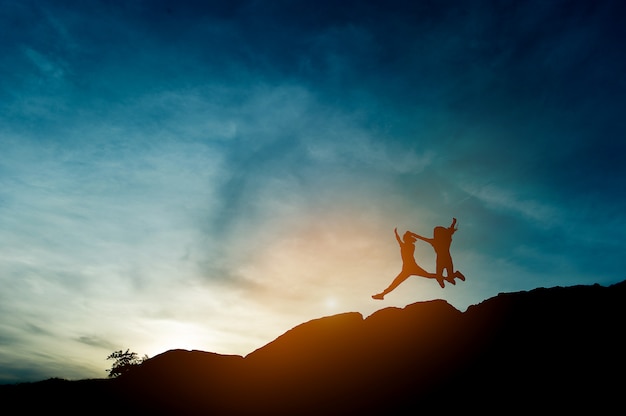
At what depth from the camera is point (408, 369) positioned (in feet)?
49.2

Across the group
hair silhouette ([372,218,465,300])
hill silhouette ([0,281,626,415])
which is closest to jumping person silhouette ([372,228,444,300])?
hair silhouette ([372,218,465,300])

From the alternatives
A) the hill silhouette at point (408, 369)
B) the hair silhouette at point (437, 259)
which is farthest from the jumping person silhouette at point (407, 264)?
the hill silhouette at point (408, 369)

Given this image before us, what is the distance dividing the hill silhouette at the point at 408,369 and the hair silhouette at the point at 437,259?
174cm

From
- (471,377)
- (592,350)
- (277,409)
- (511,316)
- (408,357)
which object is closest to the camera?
(592,350)

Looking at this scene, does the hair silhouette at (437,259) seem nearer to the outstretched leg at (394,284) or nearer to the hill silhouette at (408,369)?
the outstretched leg at (394,284)

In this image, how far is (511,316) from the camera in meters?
14.5

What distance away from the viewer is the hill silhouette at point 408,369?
11.7m

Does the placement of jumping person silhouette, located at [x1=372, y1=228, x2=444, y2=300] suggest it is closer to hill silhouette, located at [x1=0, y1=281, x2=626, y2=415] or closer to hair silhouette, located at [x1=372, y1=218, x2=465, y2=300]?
hair silhouette, located at [x1=372, y1=218, x2=465, y2=300]

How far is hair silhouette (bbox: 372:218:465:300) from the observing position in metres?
16.3

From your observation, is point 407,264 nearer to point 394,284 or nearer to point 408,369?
point 394,284

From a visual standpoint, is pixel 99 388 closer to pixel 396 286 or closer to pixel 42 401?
pixel 42 401

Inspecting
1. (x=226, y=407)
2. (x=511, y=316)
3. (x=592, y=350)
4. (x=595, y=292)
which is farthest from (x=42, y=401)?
(x=595, y=292)

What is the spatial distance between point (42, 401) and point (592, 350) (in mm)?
26737

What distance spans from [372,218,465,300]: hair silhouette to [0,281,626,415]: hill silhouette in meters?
1.74
